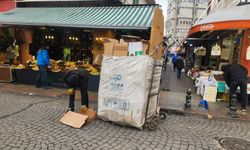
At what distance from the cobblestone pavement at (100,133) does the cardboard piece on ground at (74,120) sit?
0.14 meters

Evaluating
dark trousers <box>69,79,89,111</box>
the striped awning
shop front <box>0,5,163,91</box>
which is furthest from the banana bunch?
dark trousers <box>69,79,89,111</box>

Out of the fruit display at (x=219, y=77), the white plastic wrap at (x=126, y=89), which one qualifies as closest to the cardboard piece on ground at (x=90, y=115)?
the white plastic wrap at (x=126, y=89)

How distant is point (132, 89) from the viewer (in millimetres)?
5961

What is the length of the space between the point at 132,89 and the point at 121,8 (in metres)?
7.50

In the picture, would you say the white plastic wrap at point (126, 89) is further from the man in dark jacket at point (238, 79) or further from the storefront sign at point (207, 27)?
the storefront sign at point (207, 27)

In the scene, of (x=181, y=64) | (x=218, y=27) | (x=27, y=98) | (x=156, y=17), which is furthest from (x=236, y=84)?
(x=181, y=64)

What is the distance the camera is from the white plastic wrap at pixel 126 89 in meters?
5.88

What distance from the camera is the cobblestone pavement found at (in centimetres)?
505

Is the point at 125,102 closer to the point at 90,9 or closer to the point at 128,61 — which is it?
the point at 128,61

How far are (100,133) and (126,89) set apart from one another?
1.24 meters

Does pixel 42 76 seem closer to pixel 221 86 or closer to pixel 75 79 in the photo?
pixel 75 79

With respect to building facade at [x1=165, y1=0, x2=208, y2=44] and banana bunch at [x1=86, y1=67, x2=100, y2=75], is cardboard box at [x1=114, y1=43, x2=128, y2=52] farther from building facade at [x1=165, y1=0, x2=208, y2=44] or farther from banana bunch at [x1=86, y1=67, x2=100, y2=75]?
building facade at [x1=165, y1=0, x2=208, y2=44]

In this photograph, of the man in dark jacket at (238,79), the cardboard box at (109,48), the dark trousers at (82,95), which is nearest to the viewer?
the cardboard box at (109,48)

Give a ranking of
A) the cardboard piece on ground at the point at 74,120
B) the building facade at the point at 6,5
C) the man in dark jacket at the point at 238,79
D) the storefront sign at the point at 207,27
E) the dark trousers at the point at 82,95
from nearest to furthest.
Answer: the cardboard piece on ground at the point at 74,120
the dark trousers at the point at 82,95
the man in dark jacket at the point at 238,79
the storefront sign at the point at 207,27
the building facade at the point at 6,5
